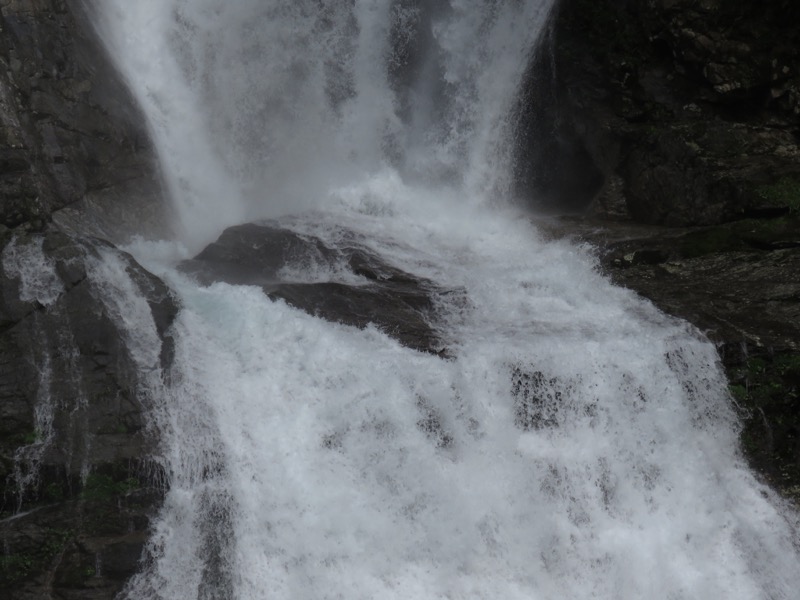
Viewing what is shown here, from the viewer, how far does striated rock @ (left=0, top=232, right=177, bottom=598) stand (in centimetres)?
838

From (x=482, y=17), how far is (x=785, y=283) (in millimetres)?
8080

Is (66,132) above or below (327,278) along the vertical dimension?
above

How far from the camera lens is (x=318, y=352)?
1033 cm

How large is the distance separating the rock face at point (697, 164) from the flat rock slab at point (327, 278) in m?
3.44

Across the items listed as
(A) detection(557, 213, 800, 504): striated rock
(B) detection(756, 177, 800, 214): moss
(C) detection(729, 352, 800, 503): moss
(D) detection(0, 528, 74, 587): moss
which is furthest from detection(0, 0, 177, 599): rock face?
(B) detection(756, 177, 800, 214): moss

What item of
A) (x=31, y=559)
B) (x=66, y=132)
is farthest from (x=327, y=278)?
(x=31, y=559)

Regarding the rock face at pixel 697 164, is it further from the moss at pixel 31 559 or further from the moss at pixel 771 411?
the moss at pixel 31 559

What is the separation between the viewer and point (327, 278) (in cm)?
1212

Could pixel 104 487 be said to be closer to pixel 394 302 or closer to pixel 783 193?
pixel 394 302

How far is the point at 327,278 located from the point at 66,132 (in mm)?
4873

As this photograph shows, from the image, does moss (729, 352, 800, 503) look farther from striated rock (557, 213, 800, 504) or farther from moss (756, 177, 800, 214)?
moss (756, 177, 800, 214)

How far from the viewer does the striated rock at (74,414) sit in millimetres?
8375

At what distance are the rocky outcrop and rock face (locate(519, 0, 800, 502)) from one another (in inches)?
301

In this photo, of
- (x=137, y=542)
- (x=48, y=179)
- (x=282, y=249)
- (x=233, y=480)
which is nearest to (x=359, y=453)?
(x=233, y=480)
